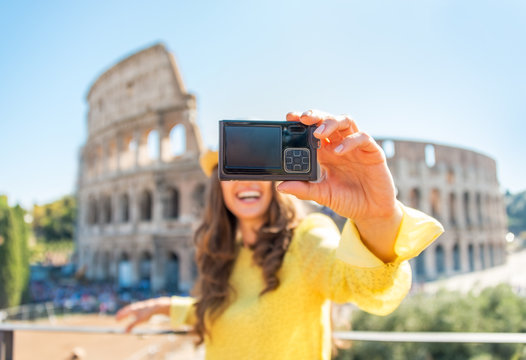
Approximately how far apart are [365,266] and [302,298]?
1.65ft

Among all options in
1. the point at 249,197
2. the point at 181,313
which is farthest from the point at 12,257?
the point at 249,197

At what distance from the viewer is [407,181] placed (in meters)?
21.0

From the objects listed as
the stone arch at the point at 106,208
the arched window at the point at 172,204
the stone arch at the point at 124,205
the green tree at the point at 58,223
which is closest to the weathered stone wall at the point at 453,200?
the arched window at the point at 172,204

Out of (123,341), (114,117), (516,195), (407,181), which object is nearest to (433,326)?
(123,341)

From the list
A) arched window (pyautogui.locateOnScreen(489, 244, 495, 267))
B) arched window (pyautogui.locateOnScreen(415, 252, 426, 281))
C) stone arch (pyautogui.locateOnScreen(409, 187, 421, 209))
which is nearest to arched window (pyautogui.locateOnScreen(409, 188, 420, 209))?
stone arch (pyautogui.locateOnScreen(409, 187, 421, 209))

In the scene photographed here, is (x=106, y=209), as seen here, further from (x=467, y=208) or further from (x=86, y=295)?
(x=467, y=208)

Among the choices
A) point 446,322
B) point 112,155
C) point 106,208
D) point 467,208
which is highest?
point 112,155

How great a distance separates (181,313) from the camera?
6.89 feet

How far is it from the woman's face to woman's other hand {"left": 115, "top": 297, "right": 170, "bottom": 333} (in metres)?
0.85

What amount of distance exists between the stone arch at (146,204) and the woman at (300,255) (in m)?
18.3

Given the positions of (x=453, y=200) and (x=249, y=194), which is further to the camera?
(x=453, y=200)

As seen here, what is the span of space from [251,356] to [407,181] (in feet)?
70.2

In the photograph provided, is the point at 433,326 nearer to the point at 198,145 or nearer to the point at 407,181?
the point at 198,145

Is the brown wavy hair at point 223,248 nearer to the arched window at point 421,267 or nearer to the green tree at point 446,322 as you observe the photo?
the green tree at point 446,322
